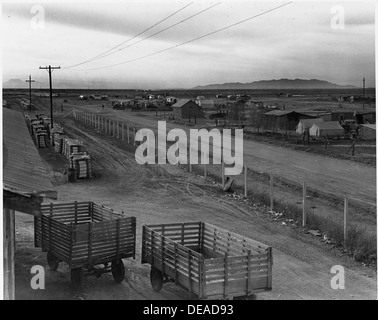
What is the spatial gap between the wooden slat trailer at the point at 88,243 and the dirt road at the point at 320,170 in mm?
15842

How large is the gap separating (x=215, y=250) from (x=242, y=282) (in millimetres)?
2815

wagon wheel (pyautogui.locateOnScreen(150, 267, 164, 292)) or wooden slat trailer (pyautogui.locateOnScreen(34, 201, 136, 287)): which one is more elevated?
wooden slat trailer (pyautogui.locateOnScreen(34, 201, 136, 287))

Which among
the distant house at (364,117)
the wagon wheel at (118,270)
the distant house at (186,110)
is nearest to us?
the wagon wheel at (118,270)

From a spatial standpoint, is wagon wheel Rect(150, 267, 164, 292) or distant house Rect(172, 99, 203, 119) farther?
distant house Rect(172, 99, 203, 119)

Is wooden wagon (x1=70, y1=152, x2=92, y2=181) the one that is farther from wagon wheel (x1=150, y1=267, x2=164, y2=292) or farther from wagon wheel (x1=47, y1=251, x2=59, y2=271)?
wagon wheel (x1=150, y1=267, x2=164, y2=292)

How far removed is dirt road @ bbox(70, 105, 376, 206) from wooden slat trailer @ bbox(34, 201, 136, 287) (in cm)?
1584

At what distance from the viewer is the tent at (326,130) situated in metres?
54.3

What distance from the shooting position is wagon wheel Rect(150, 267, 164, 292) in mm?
13586

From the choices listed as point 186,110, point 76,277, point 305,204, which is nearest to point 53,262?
point 76,277

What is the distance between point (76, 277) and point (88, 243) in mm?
980

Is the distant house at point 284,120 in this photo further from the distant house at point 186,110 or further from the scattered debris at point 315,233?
the scattered debris at point 315,233

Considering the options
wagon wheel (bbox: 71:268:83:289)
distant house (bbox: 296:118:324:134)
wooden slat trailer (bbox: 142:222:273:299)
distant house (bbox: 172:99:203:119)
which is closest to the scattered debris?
wooden slat trailer (bbox: 142:222:273:299)

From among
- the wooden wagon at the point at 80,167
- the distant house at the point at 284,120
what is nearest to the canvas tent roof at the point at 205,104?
the distant house at the point at 284,120
